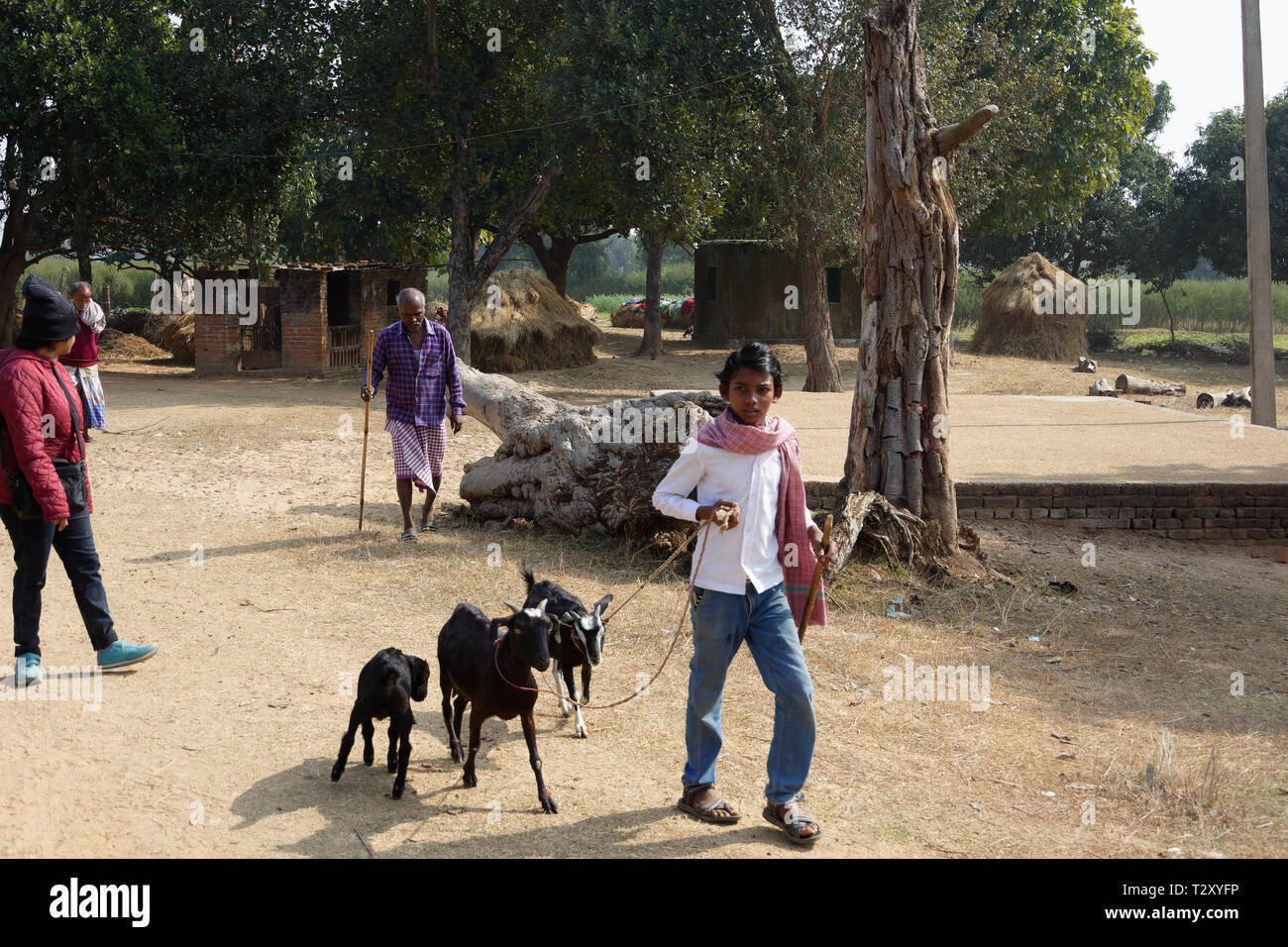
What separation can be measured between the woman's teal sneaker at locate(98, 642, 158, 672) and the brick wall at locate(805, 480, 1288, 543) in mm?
6775

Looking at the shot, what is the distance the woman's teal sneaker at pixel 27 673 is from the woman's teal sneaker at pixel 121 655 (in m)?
0.30

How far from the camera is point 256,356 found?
72.8ft

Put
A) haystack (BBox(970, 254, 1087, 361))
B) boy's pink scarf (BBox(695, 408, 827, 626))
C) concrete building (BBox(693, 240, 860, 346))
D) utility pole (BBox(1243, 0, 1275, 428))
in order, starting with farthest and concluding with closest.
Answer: concrete building (BBox(693, 240, 860, 346)) → haystack (BBox(970, 254, 1087, 361)) → utility pole (BBox(1243, 0, 1275, 428)) → boy's pink scarf (BBox(695, 408, 827, 626))

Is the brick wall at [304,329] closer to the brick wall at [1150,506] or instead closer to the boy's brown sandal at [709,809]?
the brick wall at [1150,506]

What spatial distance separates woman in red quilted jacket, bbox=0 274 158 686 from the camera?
17.6ft

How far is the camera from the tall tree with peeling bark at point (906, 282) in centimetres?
834

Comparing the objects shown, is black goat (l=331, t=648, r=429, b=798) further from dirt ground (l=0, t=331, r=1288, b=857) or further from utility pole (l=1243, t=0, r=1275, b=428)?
utility pole (l=1243, t=0, r=1275, b=428)

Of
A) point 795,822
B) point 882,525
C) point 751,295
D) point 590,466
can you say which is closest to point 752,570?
point 795,822

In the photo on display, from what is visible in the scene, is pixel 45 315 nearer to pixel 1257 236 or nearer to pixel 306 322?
pixel 1257 236

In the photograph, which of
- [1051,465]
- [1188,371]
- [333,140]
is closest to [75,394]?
[1051,465]

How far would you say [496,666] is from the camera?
4.59 meters

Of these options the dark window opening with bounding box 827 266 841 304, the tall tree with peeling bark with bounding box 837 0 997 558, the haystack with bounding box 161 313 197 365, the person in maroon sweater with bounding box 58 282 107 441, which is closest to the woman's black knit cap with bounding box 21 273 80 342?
the tall tree with peeling bark with bounding box 837 0 997 558

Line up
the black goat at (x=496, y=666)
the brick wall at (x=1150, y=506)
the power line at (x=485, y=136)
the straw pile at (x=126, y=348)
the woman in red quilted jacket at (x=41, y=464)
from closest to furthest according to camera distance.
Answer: the black goat at (x=496, y=666)
the woman in red quilted jacket at (x=41, y=464)
the brick wall at (x=1150, y=506)
the power line at (x=485, y=136)
the straw pile at (x=126, y=348)

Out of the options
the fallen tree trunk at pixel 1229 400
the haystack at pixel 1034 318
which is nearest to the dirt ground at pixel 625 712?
the fallen tree trunk at pixel 1229 400
